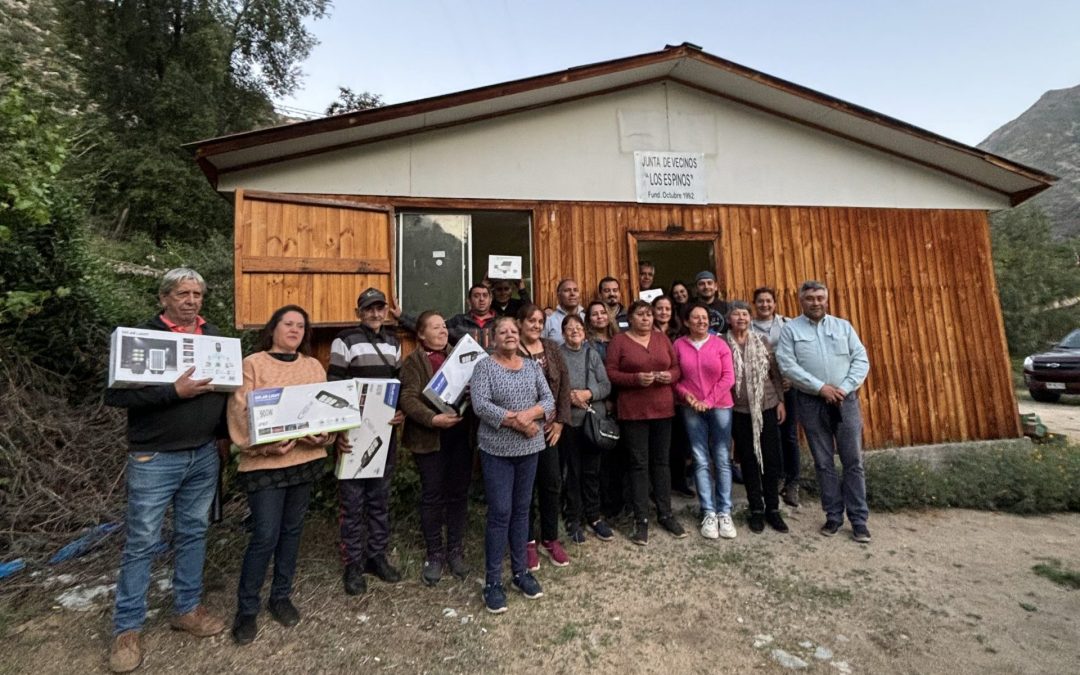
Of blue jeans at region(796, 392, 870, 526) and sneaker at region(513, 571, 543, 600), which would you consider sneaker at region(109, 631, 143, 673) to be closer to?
sneaker at region(513, 571, 543, 600)

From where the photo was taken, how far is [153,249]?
11836mm

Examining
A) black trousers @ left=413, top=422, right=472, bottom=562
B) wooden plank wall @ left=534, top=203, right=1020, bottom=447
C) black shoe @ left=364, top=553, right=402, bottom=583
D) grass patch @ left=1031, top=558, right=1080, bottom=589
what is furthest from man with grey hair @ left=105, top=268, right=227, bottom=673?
grass patch @ left=1031, top=558, right=1080, bottom=589

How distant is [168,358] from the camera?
94.5 inches

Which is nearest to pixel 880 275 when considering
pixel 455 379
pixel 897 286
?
pixel 897 286

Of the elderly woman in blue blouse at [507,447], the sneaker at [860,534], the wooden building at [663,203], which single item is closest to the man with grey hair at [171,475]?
the elderly woman in blue blouse at [507,447]

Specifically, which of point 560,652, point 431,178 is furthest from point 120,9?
point 560,652

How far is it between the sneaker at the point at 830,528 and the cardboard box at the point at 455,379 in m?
3.17

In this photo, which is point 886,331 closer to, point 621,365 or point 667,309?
point 667,309

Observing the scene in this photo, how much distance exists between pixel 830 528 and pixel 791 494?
2.04 feet

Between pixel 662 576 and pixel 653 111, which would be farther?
pixel 653 111

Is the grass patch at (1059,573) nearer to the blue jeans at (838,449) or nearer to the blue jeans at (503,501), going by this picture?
the blue jeans at (838,449)

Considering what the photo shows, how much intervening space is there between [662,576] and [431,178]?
168 inches

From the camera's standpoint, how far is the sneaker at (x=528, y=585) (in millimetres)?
3027

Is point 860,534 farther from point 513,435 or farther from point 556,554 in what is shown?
point 513,435
